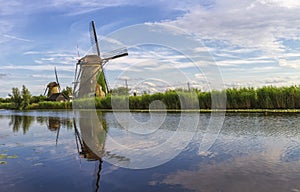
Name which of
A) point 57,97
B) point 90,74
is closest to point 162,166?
point 90,74

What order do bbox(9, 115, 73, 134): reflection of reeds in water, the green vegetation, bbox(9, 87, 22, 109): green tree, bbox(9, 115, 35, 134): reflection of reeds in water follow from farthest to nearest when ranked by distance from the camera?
bbox(9, 87, 22, 109): green tree < the green vegetation < bbox(9, 115, 35, 134): reflection of reeds in water < bbox(9, 115, 73, 134): reflection of reeds in water

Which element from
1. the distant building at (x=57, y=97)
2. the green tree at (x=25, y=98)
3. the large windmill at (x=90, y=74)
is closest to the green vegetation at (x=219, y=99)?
the large windmill at (x=90, y=74)

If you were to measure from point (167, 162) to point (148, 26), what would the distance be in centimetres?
477

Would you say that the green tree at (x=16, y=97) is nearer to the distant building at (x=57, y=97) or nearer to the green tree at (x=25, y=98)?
the green tree at (x=25, y=98)

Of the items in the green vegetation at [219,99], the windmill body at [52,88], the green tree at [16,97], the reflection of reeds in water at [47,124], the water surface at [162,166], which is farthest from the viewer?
the windmill body at [52,88]

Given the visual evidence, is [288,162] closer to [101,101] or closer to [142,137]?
[142,137]

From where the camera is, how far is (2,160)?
24.2ft

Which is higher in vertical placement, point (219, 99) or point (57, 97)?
point (57, 97)

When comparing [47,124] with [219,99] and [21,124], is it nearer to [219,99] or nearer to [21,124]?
[21,124]

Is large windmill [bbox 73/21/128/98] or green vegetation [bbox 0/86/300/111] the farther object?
large windmill [bbox 73/21/128/98]

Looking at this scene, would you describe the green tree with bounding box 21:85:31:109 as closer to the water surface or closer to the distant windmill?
the distant windmill

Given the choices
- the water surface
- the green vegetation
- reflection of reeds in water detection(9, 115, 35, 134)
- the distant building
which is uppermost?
the distant building

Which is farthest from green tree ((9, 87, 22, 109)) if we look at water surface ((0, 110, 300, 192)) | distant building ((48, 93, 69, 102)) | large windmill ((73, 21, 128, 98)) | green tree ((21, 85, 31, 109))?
water surface ((0, 110, 300, 192))

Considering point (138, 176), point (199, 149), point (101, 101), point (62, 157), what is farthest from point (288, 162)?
point (101, 101)
